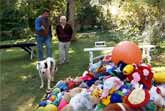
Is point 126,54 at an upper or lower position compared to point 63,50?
upper

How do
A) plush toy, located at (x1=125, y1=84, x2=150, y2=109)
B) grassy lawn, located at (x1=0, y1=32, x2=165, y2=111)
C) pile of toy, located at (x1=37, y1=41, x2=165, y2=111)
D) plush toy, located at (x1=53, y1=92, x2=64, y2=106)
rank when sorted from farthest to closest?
grassy lawn, located at (x1=0, y1=32, x2=165, y2=111) < plush toy, located at (x1=53, y1=92, x2=64, y2=106) < pile of toy, located at (x1=37, y1=41, x2=165, y2=111) < plush toy, located at (x1=125, y1=84, x2=150, y2=109)

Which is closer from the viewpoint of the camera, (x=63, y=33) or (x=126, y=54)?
(x=126, y=54)

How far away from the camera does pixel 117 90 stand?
661 centimetres

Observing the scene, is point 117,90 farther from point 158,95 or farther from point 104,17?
point 104,17

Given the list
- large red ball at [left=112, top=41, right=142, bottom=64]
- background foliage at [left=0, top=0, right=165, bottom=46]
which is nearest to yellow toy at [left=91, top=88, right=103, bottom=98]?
large red ball at [left=112, top=41, right=142, bottom=64]

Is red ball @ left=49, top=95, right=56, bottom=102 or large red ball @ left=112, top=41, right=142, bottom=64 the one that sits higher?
large red ball @ left=112, top=41, right=142, bottom=64

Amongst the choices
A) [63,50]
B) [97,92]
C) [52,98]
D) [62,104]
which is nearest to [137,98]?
[97,92]

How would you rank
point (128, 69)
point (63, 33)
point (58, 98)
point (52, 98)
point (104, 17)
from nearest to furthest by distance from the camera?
1. point (128, 69)
2. point (58, 98)
3. point (52, 98)
4. point (63, 33)
5. point (104, 17)

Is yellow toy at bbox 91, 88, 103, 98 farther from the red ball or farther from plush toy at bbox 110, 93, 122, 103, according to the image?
the red ball

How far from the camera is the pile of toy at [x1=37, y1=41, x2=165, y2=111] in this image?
250 inches

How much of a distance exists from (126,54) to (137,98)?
1625 millimetres

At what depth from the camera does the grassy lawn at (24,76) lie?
30.5ft

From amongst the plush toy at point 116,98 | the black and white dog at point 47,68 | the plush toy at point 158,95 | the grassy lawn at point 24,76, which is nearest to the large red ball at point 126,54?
the plush toy at point 158,95

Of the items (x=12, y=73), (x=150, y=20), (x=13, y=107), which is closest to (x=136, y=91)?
(x=13, y=107)
